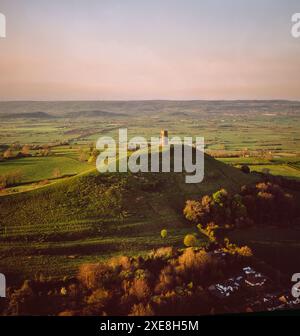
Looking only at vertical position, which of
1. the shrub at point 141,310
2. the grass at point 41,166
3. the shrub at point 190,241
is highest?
the grass at point 41,166

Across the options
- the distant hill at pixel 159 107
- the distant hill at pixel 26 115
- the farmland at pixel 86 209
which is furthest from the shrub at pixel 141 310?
the distant hill at pixel 159 107

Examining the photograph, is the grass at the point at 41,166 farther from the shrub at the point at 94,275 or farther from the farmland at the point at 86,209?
the shrub at the point at 94,275

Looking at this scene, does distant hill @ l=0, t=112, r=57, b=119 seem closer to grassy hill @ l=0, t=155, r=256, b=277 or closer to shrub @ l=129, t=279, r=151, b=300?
grassy hill @ l=0, t=155, r=256, b=277

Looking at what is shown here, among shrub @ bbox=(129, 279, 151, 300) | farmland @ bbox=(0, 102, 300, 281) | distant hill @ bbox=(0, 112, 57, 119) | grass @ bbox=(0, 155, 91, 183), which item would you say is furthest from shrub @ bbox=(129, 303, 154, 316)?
distant hill @ bbox=(0, 112, 57, 119)

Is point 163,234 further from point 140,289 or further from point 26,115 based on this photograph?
point 26,115

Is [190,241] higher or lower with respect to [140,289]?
higher

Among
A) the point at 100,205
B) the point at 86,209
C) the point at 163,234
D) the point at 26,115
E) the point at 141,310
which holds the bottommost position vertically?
the point at 141,310

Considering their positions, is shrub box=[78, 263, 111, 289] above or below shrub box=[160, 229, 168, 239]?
below

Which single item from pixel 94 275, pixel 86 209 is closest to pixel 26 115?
pixel 86 209

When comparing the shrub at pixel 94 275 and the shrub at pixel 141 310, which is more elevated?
the shrub at pixel 94 275
